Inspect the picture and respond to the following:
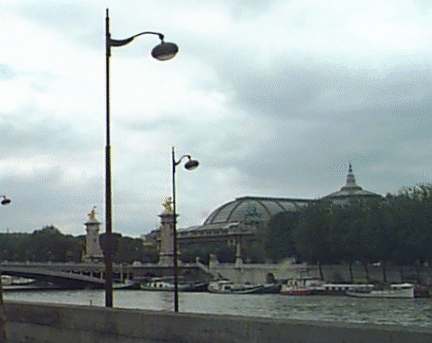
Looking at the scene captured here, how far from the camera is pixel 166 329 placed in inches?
516

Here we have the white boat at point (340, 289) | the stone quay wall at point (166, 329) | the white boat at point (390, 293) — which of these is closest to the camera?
the stone quay wall at point (166, 329)

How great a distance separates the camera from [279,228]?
132250 millimetres

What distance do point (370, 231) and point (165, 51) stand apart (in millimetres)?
93497

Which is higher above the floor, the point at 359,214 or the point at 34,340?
the point at 359,214

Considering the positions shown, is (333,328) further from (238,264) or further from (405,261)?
(238,264)

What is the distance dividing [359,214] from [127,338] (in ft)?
337

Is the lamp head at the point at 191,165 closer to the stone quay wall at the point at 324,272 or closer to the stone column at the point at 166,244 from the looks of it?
the stone quay wall at the point at 324,272

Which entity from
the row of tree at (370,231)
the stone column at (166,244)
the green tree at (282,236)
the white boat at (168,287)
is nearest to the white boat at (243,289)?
the white boat at (168,287)

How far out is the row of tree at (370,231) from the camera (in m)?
105

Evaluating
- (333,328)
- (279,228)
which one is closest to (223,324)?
(333,328)

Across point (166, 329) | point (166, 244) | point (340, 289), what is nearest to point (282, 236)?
point (166, 244)

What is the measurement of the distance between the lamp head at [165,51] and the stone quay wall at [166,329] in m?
5.03

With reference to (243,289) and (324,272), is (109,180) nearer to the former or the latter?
(243,289)

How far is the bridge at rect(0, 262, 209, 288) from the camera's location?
343 ft
